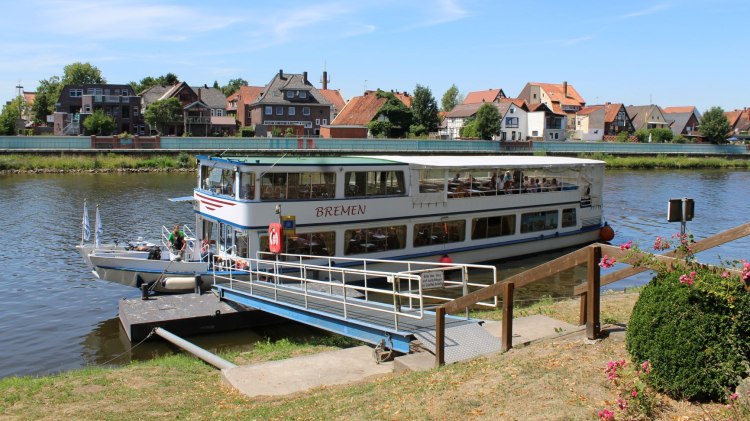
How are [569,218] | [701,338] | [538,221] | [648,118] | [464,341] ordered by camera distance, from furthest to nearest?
1. [648,118]
2. [569,218]
3. [538,221]
4. [464,341]
5. [701,338]

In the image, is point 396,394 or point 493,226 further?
point 493,226

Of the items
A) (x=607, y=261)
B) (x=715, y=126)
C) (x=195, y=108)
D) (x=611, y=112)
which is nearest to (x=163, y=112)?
(x=195, y=108)

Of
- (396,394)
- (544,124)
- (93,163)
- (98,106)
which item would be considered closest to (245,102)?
(98,106)

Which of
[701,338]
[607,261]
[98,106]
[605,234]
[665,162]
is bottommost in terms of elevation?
[605,234]

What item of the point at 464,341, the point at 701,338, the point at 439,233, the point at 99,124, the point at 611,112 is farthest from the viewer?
the point at 611,112

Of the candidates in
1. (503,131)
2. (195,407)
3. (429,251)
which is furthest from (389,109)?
(195,407)

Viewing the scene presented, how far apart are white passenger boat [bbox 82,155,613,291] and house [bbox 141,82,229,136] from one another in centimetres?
7554

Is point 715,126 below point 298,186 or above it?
Result: above

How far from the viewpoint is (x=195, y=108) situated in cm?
10175

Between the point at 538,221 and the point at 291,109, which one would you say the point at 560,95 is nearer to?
the point at 291,109

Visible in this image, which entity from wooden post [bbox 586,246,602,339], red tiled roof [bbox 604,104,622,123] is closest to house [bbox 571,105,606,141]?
red tiled roof [bbox 604,104,622,123]

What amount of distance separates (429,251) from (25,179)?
49.5 meters

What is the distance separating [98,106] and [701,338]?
103486 mm

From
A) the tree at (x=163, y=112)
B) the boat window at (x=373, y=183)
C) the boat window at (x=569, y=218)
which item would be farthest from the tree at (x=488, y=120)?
the boat window at (x=373, y=183)
